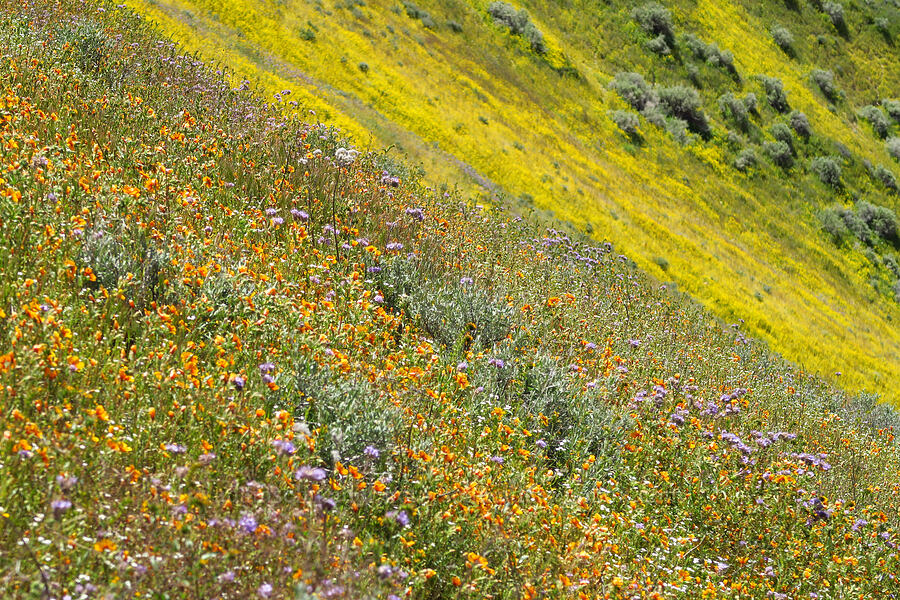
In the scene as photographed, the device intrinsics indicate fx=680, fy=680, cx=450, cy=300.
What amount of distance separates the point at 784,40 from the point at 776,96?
388 inches

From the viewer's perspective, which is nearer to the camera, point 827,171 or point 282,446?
point 282,446

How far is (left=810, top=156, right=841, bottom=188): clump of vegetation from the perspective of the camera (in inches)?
1531

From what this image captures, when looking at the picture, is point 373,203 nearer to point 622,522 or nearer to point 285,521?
point 622,522

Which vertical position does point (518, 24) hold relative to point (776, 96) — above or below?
below

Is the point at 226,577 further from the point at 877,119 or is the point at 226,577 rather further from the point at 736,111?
the point at 877,119

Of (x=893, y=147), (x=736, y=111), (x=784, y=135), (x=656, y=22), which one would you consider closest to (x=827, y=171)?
(x=784, y=135)

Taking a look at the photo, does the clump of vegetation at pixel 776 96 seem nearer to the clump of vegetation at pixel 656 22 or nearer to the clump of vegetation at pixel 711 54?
the clump of vegetation at pixel 711 54

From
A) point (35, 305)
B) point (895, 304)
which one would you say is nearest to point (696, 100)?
point (895, 304)

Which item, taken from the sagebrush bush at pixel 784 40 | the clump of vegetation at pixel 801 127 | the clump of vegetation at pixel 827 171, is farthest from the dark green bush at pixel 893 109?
the clump of vegetation at pixel 827 171

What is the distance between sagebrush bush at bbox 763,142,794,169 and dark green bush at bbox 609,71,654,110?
7.57 m

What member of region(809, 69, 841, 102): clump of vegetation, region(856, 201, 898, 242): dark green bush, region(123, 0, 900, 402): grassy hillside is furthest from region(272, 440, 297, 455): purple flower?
region(809, 69, 841, 102): clump of vegetation

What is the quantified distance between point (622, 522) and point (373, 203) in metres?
5.38

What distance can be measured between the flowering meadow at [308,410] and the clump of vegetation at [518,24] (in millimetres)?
28710

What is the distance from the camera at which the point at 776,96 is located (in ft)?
140
